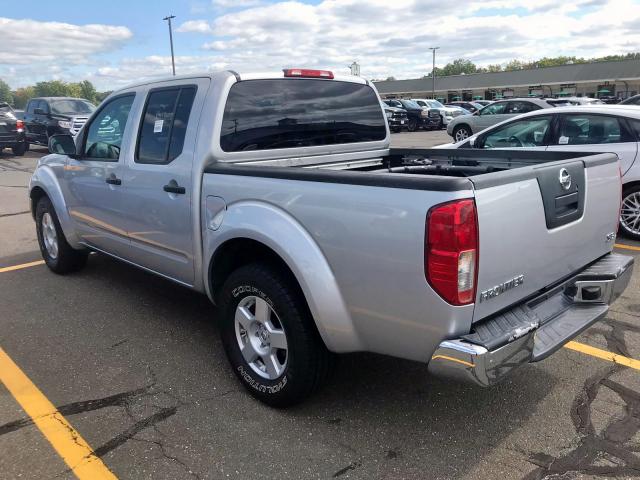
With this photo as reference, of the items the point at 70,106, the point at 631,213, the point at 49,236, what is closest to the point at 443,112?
the point at 70,106

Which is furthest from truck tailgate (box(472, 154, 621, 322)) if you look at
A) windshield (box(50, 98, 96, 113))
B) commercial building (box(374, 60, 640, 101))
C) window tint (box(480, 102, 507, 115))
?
commercial building (box(374, 60, 640, 101))

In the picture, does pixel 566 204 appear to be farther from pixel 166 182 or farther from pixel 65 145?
pixel 65 145

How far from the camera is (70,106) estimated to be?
1916cm

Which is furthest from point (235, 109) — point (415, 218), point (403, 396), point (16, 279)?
point (16, 279)

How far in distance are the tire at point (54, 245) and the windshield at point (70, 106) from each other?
14746 mm

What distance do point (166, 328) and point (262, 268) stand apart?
66.1 inches

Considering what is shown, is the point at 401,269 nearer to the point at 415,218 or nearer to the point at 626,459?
the point at 415,218

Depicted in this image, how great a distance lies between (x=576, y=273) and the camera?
10.3 ft

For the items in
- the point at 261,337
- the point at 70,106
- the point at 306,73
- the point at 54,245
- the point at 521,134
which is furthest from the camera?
the point at 70,106

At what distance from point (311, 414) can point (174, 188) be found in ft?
5.59

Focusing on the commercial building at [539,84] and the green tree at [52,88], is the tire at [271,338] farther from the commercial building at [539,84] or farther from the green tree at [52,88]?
the green tree at [52,88]

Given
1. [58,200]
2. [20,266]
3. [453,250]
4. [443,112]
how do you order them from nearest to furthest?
1. [453,250]
2. [58,200]
3. [20,266]
4. [443,112]

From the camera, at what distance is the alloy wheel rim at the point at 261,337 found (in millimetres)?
3068

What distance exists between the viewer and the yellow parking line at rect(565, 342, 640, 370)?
358 centimetres
